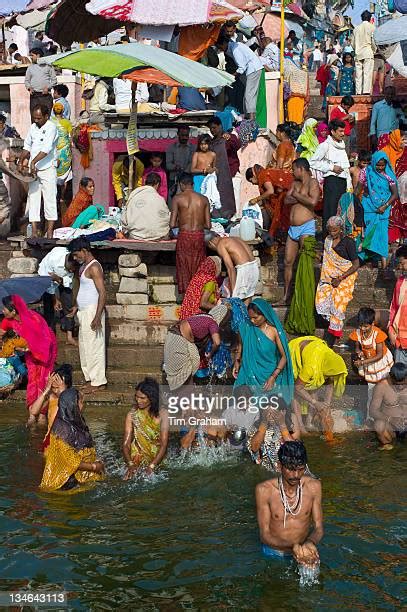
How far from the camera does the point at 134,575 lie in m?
6.75

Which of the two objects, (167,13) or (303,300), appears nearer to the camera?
(303,300)

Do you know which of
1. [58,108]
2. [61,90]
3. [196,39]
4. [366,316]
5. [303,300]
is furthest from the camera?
[61,90]

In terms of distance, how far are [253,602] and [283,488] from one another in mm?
746

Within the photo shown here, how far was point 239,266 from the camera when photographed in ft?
34.3

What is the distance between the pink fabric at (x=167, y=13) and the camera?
471 inches

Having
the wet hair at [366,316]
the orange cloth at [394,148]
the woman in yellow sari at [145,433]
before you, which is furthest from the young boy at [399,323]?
the orange cloth at [394,148]

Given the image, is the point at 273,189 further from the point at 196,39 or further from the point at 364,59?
the point at 364,59

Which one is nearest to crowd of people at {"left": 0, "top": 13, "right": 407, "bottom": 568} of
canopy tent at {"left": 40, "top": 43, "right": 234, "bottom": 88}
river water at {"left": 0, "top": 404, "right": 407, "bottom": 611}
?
river water at {"left": 0, "top": 404, "right": 407, "bottom": 611}

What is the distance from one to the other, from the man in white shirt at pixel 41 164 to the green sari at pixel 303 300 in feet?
11.1

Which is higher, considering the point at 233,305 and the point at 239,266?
the point at 239,266

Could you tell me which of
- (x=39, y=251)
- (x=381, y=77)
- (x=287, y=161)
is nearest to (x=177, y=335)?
(x=39, y=251)

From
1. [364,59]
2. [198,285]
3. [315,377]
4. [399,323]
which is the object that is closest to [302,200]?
[198,285]

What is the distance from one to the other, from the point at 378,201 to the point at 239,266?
1.83m

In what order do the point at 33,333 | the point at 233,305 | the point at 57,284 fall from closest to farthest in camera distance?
the point at 233,305, the point at 33,333, the point at 57,284
